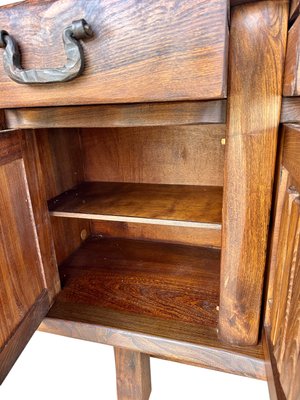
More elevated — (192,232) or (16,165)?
(16,165)

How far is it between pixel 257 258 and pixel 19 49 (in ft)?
1.76

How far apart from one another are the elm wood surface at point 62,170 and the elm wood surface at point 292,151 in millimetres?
606

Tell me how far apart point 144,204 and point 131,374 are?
476 mm

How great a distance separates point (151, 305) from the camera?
27.7 inches

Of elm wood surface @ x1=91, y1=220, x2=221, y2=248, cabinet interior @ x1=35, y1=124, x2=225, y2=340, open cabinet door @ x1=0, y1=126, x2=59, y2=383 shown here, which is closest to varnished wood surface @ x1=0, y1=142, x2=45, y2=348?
open cabinet door @ x1=0, y1=126, x2=59, y2=383

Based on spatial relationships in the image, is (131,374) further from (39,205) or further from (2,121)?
(2,121)

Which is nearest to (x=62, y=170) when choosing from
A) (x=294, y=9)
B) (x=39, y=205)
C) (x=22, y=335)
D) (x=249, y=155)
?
(x=39, y=205)

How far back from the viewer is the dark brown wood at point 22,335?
19.6 inches

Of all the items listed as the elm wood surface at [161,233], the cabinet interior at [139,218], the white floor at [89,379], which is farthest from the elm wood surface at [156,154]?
the white floor at [89,379]

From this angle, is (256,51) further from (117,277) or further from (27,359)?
(27,359)

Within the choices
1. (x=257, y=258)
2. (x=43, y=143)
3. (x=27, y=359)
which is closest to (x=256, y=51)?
(x=257, y=258)

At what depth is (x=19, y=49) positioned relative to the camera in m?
0.46

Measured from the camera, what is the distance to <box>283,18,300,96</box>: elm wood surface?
0.38 metres

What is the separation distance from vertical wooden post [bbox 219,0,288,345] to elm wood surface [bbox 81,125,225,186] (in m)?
0.39
